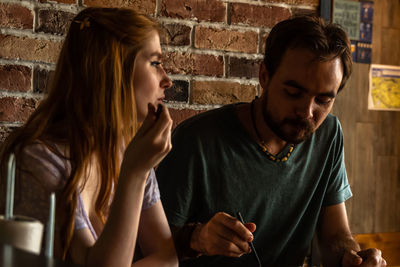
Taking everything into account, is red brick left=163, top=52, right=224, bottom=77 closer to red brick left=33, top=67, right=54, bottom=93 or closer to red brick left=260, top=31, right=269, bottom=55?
red brick left=260, top=31, right=269, bottom=55

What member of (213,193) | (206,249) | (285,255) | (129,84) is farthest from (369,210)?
(129,84)

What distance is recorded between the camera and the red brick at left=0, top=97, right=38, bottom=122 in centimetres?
145

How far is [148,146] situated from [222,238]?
0.33 meters

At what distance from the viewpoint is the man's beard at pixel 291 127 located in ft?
4.86

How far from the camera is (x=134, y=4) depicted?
5.20 feet

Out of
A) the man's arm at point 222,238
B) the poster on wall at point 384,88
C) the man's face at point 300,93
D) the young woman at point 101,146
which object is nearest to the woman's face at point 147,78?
the young woman at point 101,146

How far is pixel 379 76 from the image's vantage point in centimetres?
200

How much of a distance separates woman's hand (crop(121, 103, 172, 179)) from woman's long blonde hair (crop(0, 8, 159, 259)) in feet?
0.45

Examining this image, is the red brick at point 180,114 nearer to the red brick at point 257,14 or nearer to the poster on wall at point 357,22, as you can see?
the red brick at point 257,14

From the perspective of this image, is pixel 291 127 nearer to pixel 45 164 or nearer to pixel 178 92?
pixel 178 92

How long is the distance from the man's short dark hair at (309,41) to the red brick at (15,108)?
65 cm

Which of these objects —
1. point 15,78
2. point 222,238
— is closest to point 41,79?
point 15,78

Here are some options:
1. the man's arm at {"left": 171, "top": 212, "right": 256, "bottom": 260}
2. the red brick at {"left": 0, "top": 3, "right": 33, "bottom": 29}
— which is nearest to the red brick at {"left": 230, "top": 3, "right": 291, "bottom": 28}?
the red brick at {"left": 0, "top": 3, "right": 33, "bottom": 29}

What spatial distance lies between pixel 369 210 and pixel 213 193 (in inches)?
31.6
